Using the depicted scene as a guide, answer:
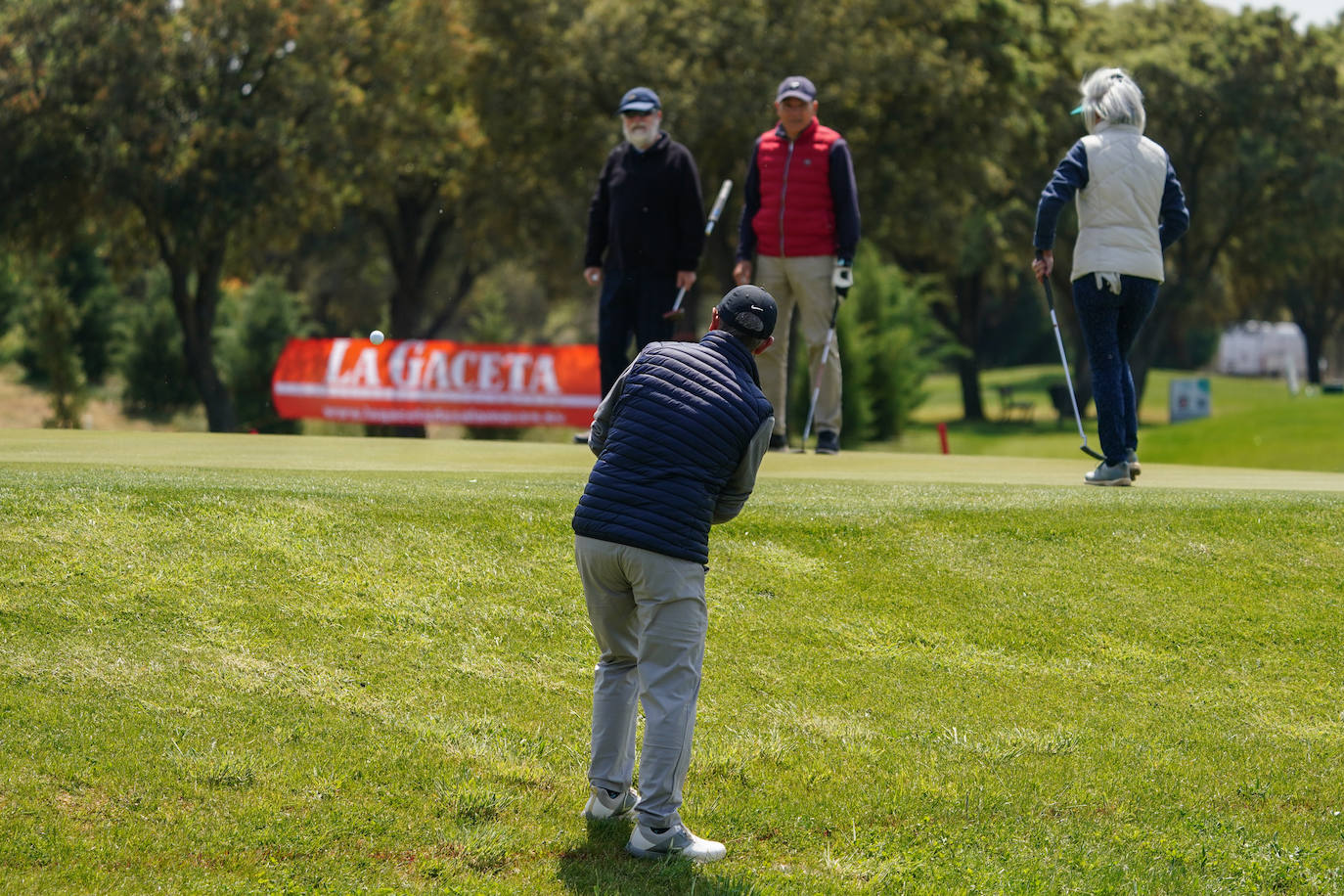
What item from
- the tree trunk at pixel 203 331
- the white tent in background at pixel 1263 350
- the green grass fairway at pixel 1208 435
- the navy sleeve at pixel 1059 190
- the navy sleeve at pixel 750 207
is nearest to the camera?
the navy sleeve at pixel 1059 190

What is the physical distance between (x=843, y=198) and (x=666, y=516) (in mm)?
6247

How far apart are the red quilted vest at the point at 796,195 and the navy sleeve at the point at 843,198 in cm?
5

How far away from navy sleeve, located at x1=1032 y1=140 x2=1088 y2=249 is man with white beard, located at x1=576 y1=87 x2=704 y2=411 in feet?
8.64

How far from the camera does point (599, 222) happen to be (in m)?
11.4

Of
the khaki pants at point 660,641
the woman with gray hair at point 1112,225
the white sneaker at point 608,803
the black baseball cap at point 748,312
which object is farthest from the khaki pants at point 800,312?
the khaki pants at point 660,641

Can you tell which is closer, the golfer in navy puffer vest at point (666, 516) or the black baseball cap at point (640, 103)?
the golfer in navy puffer vest at point (666, 516)

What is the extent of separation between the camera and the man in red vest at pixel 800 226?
1088 centimetres

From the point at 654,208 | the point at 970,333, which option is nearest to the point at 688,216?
the point at 654,208

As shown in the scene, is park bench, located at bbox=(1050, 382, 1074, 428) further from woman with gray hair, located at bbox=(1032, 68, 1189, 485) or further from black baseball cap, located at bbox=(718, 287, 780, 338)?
black baseball cap, located at bbox=(718, 287, 780, 338)

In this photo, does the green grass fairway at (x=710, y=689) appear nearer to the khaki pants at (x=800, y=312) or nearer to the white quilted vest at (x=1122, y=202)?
the white quilted vest at (x=1122, y=202)

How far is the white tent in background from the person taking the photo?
273 feet

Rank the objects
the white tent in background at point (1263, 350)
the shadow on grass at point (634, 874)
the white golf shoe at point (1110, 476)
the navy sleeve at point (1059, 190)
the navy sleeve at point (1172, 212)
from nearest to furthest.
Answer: the shadow on grass at point (634, 874) < the navy sleeve at point (1059, 190) < the navy sleeve at point (1172, 212) < the white golf shoe at point (1110, 476) < the white tent in background at point (1263, 350)

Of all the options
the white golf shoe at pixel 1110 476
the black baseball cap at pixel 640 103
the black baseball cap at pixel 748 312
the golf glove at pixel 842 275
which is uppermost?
the black baseball cap at pixel 640 103

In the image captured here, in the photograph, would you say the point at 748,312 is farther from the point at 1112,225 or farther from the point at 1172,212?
the point at 1172,212
